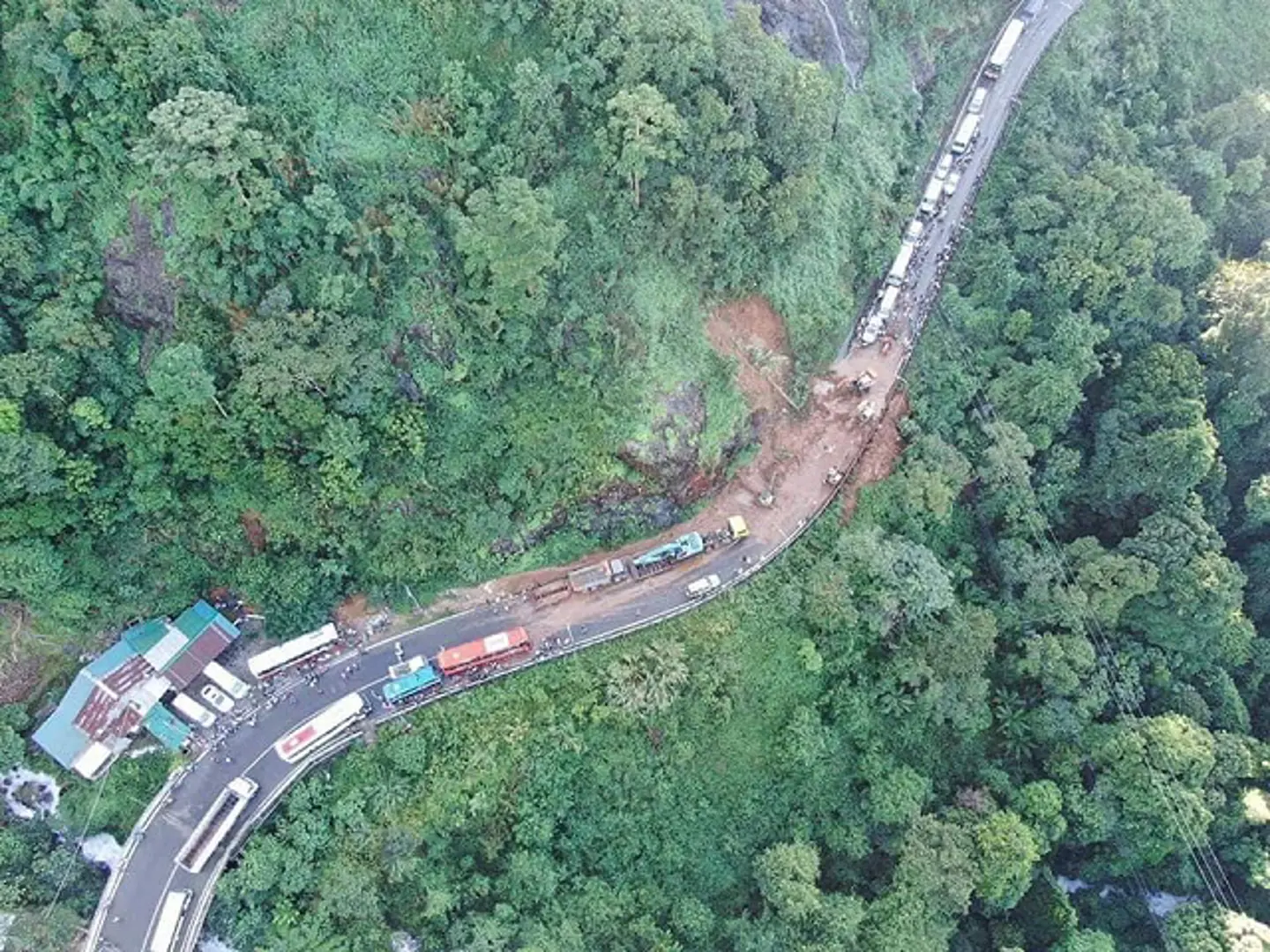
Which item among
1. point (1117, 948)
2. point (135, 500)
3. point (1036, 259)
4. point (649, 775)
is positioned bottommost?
point (1117, 948)

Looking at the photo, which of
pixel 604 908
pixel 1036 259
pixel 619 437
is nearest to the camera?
pixel 604 908

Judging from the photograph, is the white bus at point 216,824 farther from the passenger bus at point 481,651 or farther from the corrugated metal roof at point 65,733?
the passenger bus at point 481,651

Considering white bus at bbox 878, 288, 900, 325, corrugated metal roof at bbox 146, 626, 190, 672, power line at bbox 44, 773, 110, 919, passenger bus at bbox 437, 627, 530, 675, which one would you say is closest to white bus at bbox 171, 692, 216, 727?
corrugated metal roof at bbox 146, 626, 190, 672

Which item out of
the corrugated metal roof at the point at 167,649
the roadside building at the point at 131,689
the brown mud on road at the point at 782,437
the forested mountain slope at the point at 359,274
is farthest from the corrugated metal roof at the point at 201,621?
the brown mud on road at the point at 782,437

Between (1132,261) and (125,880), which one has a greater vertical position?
(1132,261)

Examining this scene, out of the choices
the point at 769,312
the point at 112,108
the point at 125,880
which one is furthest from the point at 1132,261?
the point at 125,880

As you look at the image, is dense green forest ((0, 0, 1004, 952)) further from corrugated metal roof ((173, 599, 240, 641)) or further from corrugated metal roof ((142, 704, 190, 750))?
corrugated metal roof ((142, 704, 190, 750))

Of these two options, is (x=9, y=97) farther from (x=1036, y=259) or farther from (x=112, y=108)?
(x=1036, y=259)
